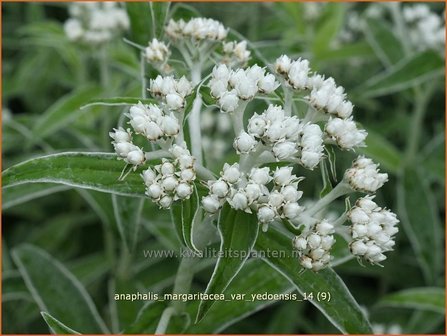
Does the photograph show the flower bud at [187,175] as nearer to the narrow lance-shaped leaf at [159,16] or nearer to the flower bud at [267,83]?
the flower bud at [267,83]

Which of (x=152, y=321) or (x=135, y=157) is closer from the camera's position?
(x=135, y=157)

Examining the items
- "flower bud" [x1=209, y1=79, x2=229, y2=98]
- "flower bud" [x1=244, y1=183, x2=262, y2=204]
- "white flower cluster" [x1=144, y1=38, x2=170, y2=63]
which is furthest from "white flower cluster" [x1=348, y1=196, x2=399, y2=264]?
"white flower cluster" [x1=144, y1=38, x2=170, y2=63]

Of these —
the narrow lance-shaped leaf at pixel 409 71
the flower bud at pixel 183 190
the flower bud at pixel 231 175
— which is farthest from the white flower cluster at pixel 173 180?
the narrow lance-shaped leaf at pixel 409 71

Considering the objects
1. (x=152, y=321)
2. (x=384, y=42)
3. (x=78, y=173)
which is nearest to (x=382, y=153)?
(x=384, y=42)

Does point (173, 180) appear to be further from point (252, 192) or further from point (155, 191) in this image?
point (252, 192)

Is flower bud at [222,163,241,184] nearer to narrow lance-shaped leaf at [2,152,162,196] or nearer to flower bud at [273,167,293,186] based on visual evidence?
flower bud at [273,167,293,186]

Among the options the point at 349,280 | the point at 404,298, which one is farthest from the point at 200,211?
the point at 349,280

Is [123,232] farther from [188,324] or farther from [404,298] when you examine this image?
[404,298]
